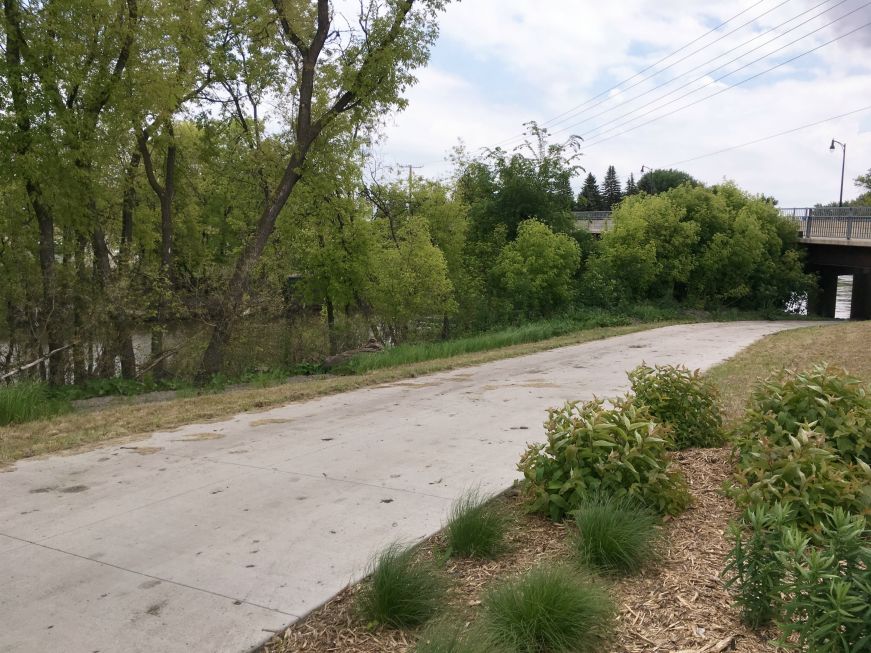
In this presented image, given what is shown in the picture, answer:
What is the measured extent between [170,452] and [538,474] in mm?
3792

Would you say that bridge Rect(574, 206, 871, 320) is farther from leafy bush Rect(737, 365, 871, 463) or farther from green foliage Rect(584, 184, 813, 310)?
leafy bush Rect(737, 365, 871, 463)

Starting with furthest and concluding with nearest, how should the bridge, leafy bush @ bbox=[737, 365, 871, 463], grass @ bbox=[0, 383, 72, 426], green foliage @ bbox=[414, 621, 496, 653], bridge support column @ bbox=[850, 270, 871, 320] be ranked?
bridge support column @ bbox=[850, 270, 871, 320] → the bridge → grass @ bbox=[0, 383, 72, 426] → leafy bush @ bbox=[737, 365, 871, 463] → green foliage @ bbox=[414, 621, 496, 653]

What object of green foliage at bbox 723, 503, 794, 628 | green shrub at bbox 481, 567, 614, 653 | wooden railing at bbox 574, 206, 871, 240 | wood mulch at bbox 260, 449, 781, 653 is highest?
wooden railing at bbox 574, 206, 871, 240

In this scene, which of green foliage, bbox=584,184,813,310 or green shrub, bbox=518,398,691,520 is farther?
green foliage, bbox=584,184,813,310

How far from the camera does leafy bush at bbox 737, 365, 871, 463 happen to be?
4.34 metres

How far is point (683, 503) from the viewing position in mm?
4387

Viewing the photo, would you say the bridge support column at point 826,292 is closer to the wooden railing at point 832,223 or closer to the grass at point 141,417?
the wooden railing at point 832,223

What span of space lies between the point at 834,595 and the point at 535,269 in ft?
72.0

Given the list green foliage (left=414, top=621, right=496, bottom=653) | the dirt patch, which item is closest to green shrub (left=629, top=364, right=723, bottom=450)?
green foliage (left=414, top=621, right=496, bottom=653)

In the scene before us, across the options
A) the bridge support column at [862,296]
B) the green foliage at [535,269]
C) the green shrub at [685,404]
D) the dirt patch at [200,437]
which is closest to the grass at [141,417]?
the dirt patch at [200,437]

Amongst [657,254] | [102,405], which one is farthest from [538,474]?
[657,254]

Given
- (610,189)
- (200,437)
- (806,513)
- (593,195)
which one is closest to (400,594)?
(806,513)

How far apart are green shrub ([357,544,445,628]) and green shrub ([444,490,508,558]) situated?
494mm

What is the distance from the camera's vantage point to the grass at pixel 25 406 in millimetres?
8672
